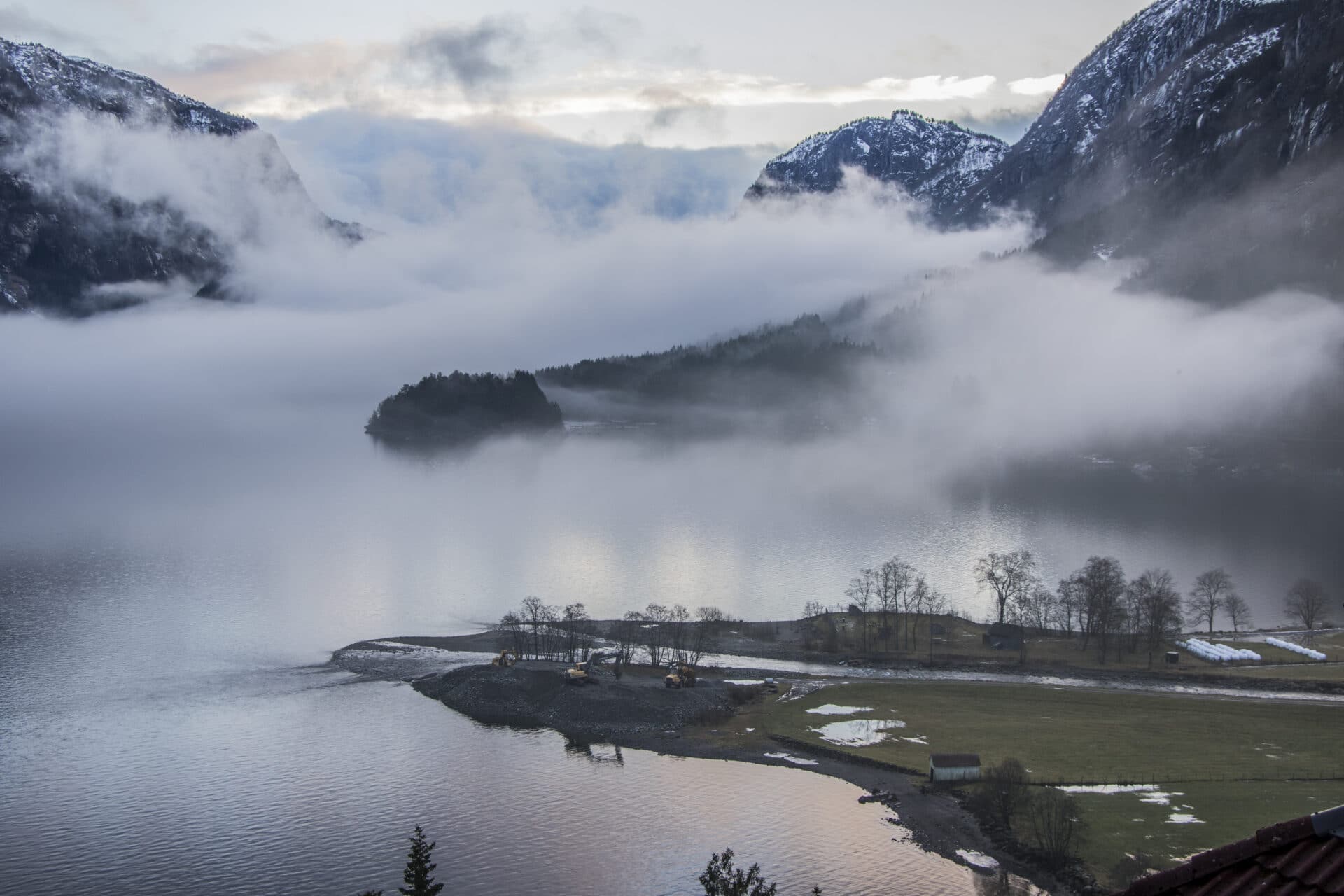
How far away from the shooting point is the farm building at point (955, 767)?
55594 millimetres

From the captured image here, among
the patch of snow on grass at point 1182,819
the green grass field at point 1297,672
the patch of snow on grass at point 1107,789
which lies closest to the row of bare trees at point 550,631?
the patch of snow on grass at point 1107,789

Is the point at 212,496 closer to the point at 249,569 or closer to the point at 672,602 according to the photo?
the point at 249,569

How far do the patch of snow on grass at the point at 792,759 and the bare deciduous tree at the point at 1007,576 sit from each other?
36.3 meters

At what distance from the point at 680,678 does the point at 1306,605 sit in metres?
60.0

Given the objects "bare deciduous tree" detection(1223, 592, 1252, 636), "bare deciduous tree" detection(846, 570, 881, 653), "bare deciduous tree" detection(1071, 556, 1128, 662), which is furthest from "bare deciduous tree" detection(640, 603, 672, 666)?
"bare deciduous tree" detection(1223, 592, 1252, 636)

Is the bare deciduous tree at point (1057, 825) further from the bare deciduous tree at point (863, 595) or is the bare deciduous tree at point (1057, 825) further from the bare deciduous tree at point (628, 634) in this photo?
the bare deciduous tree at point (863, 595)

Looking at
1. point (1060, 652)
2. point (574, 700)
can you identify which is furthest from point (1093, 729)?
point (574, 700)

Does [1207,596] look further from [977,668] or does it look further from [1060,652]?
[977,668]

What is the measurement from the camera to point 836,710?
70062mm

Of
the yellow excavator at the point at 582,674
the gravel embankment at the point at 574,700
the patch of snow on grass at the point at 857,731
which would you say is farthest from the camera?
the yellow excavator at the point at 582,674

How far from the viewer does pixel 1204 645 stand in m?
83.8

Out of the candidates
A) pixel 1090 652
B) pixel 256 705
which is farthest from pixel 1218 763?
pixel 256 705

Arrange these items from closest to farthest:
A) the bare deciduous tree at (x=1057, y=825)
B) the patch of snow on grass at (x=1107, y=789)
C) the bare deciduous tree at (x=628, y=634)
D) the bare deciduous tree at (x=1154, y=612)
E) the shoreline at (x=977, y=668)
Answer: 1. the bare deciduous tree at (x=1057, y=825)
2. the patch of snow on grass at (x=1107, y=789)
3. the shoreline at (x=977, y=668)
4. the bare deciduous tree at (x=628, y=634)
5. the bare deciduous tree at (x=1154, y=612)

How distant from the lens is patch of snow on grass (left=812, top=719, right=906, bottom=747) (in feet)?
207
